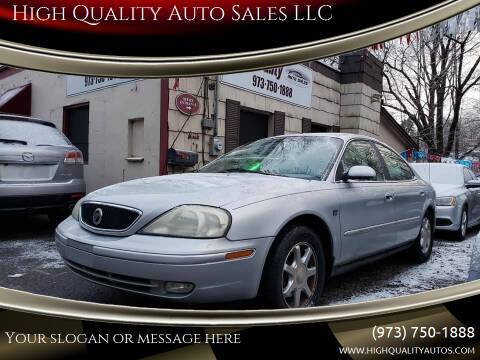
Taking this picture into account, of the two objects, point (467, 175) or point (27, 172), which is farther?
point (467, 175)

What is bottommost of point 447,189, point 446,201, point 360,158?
point 446,201

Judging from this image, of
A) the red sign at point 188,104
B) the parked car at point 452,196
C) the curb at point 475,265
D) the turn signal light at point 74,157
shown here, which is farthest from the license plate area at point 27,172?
the parked car at point 452,196

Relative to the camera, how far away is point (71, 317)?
1308 millimetres

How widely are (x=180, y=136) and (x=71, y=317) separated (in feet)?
11.8

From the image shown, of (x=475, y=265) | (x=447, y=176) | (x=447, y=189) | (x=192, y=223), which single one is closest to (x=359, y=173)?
(x=475, y=265)

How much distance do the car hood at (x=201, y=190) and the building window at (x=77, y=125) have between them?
7.67 ft

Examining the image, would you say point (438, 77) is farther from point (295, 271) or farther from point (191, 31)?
point (191, 31)

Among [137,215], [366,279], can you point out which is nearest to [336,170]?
[366,279]

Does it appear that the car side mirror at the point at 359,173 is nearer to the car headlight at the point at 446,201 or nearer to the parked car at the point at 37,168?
the parked car at the point at 37,168

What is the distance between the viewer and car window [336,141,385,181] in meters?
2.75

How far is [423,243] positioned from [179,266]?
117 inches

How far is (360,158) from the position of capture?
9.87ft

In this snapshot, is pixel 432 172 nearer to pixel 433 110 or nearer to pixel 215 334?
pixel 433 110

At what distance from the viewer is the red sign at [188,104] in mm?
4530
